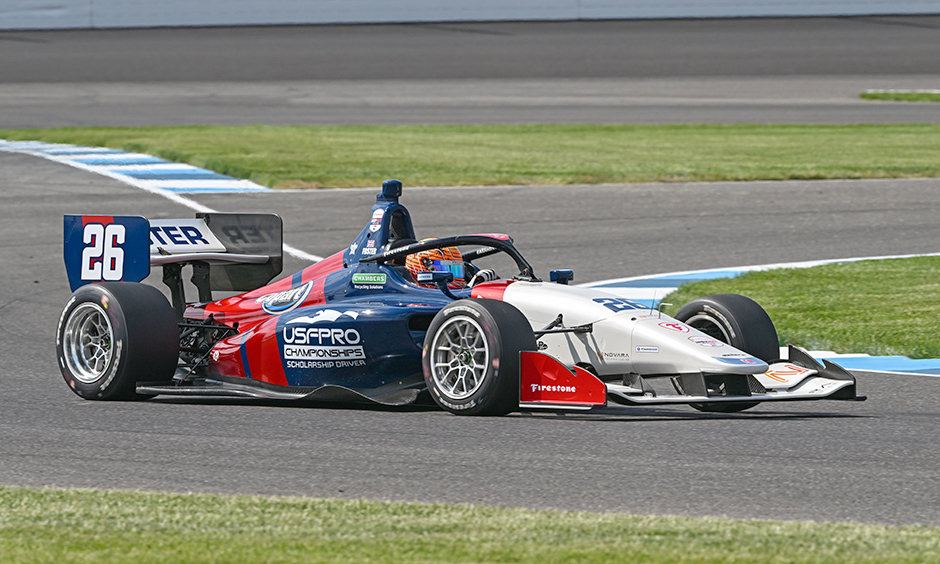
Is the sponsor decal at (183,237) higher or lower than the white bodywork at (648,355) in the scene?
higher

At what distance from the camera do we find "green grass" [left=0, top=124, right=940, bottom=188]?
2034 cm

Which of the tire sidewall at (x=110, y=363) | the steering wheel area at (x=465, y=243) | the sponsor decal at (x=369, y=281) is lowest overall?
the tire sidewall at (x=110, y=363)

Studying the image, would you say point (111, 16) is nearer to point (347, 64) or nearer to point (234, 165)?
point (347, 64)

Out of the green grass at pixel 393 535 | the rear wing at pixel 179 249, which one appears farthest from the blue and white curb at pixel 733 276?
the green grass at pixel 393 535

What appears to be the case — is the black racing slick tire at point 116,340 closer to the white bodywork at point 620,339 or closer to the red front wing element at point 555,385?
the white bodywork at point 620,339

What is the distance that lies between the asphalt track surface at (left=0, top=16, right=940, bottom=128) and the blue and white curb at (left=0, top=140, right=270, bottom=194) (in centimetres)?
407

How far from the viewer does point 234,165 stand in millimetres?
20828

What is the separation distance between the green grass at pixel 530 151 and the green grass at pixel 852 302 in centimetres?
719

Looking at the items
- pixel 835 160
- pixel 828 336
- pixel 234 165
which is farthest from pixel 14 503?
pixel 835 160

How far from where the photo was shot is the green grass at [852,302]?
32.2 feet

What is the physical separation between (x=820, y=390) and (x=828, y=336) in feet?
9.04

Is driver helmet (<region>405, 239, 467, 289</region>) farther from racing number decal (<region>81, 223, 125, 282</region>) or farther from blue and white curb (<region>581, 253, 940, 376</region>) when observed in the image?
racing number decal (<region>81, 223, 125, 282</region>)

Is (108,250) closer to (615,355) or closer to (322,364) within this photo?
(322,364)

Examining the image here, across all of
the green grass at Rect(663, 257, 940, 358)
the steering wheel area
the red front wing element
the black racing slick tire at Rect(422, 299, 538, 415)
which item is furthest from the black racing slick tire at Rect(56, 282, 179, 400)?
the green grass at Rect(663, 257, 940, 358)
